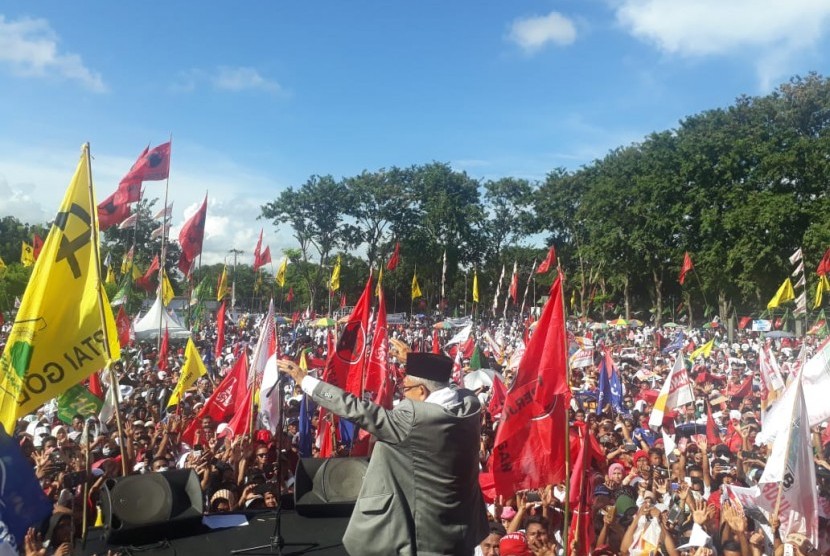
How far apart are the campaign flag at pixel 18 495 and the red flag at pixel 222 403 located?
5528mm

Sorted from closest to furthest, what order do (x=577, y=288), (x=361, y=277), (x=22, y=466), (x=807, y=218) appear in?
(x=22, y=466) → (x=807, y=218) → (x=577, y=288) → (x=361, y=277)

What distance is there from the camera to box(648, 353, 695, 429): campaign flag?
1073 cm

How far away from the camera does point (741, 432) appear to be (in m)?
9.95

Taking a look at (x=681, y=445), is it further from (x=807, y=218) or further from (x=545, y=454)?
(x=807, y=218)

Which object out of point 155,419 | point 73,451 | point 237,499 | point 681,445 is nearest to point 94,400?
point 73,451

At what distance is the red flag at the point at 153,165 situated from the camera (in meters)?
9.72

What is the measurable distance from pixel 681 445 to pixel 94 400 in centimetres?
830

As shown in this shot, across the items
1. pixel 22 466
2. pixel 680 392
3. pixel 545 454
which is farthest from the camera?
pixel 680 392

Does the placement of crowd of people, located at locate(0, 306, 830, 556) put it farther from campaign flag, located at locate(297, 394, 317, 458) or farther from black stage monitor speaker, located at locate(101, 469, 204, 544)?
black stage monitor speaker, located at locate(101, 469, 204, 544)

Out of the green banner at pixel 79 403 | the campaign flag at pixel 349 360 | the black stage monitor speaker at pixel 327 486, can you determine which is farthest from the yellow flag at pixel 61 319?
the campaign flag at pixel 349 360

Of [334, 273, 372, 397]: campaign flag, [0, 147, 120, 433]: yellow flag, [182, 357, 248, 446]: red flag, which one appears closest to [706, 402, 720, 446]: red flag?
[334, 273, 372, 397]: campaign flag

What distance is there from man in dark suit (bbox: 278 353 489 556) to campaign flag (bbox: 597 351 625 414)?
9.37 m

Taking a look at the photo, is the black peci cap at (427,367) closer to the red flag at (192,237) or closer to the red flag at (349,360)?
the red flag at (349,360)

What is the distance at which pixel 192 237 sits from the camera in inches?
525
